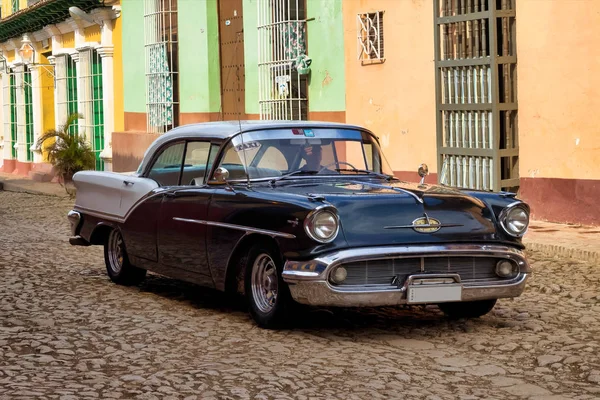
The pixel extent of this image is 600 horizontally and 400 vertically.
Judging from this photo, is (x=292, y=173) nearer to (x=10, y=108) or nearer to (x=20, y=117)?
(x=20, y=117)

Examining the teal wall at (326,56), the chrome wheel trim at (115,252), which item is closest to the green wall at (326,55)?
the teal wall at (326,56)

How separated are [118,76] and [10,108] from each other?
1106 cm

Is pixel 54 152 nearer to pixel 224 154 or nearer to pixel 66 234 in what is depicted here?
pixel 66 234

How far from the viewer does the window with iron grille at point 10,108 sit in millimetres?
35469

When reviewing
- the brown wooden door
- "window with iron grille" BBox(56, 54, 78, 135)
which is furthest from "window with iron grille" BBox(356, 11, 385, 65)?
"window with iron grille" BBox(56, 54, 78, 135)

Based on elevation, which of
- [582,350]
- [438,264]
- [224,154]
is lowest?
[582,350]

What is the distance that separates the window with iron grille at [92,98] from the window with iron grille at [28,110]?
18.9ft

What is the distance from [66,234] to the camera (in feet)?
48.6

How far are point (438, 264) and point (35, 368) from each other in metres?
2.45

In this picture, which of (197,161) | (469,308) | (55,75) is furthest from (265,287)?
(55,75)

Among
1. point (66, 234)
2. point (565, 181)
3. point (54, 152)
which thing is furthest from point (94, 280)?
point (54, 152)

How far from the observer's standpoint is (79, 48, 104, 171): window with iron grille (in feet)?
89.5

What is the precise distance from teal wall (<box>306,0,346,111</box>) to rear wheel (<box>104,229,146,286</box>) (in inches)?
336

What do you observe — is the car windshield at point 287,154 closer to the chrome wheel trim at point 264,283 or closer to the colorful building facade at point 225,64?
the chrome wheel trim at point 264,283
